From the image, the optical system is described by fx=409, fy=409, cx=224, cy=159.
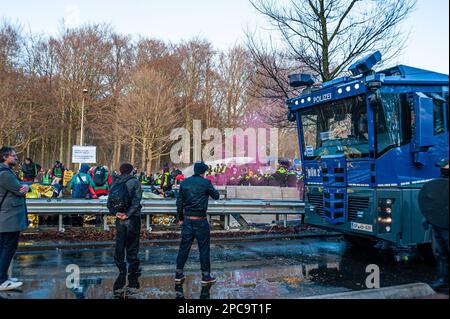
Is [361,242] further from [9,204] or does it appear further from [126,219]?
[9,204]

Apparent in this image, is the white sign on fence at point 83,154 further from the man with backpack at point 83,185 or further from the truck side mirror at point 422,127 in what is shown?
the truck side mirror at point 422,127

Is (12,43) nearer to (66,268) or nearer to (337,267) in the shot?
(66,268)

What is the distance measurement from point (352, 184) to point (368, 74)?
2.05 metres

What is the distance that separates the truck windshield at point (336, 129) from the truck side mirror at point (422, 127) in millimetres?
820

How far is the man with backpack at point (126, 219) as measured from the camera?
21.9 ft

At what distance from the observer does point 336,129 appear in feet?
26.6

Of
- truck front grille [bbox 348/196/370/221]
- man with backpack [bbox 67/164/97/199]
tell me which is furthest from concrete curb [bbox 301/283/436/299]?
man with backpack [bbox 67/164/97/199]

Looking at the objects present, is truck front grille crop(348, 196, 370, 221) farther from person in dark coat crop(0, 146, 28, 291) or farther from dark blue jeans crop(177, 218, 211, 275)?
person in dark coat crop(0, 146, 28, 291)

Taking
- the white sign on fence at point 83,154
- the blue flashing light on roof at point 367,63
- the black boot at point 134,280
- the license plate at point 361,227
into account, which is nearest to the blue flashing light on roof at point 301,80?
the blue flashing light on roof at point 367,63

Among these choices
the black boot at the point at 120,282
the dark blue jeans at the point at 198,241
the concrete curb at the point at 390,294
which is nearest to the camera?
the concrete curb at the point at 390,294

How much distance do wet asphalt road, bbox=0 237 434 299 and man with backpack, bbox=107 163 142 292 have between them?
26cm

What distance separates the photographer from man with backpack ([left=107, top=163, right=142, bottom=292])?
6680 mm

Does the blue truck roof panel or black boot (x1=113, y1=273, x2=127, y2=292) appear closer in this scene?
black boot (x1=113, y1=273, x2=127, y2=292)
